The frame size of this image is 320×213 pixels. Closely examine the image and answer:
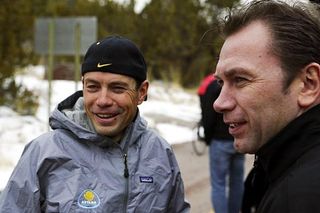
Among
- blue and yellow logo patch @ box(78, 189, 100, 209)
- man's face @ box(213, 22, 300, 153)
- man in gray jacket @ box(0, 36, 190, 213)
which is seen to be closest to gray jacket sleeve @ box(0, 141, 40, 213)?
man in gray jacket @ box(0, 36, 190, 213)

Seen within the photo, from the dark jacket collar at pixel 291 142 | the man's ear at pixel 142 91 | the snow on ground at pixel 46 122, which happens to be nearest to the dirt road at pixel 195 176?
the snow on ground at pixel 46 122

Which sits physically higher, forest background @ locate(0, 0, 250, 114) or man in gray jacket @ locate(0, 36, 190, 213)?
man in gray jacket @ locate(0, 36, 190, 213)

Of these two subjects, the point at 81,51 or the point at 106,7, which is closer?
the point at 81,51

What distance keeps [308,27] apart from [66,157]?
1.25 m

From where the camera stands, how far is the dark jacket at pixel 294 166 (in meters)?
1.21

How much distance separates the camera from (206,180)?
8609mm

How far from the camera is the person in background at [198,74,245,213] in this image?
5340 mm

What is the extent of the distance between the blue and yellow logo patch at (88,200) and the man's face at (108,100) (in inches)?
12.0

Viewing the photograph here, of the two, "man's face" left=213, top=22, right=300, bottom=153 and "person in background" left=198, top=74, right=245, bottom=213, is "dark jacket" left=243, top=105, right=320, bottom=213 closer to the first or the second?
"man's face" left=213, top=22, right=300, bottom=153

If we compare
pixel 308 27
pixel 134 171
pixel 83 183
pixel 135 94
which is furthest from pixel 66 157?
pixel 308 27

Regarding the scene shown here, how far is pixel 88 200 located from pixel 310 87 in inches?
46.2

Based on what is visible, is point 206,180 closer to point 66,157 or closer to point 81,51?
point 81,51

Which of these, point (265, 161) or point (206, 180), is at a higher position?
point (265, 161)

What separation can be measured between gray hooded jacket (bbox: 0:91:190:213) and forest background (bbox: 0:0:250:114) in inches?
374
